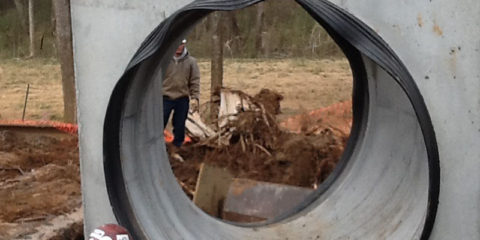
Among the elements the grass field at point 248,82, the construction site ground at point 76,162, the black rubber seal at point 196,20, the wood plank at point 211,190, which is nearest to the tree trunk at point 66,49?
the construction site ground at point 76,162

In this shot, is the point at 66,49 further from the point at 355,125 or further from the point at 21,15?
the point at 21,15

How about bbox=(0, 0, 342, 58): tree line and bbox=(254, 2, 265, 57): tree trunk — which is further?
bbox=(254, 2, 265, 57): tree trunk

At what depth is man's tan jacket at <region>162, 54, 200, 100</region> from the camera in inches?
299

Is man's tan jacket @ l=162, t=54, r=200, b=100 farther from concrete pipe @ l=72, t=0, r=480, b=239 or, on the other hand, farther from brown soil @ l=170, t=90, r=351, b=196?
concrete pipe @ l=72, t=0, r=480, b=239

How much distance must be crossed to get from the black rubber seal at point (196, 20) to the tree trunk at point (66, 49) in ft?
18.2

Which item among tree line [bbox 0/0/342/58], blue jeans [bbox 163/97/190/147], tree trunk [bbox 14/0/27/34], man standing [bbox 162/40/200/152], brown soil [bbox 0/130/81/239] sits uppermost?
tree trunk [bbox 14/0/27/34]

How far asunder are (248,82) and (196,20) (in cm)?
1265

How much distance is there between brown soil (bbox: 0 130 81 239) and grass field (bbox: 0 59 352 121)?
4.06 metres

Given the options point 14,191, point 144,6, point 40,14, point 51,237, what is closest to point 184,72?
point 14,191

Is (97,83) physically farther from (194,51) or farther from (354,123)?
(194,51)

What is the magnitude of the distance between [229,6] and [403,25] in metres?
0.98

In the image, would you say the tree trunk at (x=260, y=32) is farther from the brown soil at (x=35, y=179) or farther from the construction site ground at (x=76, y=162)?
the brown soil at (x=35, y=179)

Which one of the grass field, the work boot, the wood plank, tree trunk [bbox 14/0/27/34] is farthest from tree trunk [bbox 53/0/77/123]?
tree trunk [bbox 14/0/27/34]

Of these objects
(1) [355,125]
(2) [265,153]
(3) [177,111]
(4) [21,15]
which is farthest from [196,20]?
(4) [21,15]
